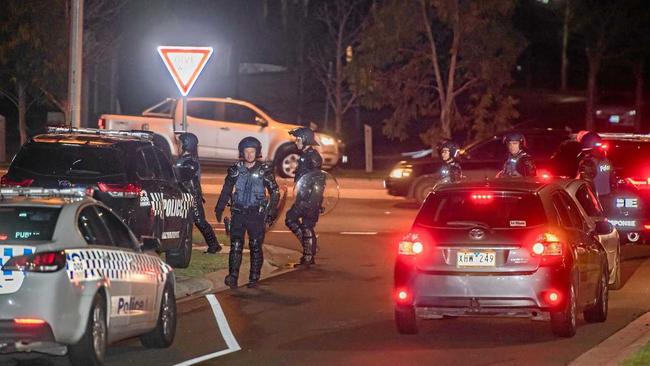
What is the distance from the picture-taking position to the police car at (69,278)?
9.59m

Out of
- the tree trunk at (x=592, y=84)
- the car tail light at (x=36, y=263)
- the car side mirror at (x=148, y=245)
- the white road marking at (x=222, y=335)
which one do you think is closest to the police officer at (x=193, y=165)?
the white road marking at (x=222, y=335)

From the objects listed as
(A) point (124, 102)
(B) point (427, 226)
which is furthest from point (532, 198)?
(A) point (124, 102)

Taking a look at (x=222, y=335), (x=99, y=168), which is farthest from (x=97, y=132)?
(x=222, y=335)

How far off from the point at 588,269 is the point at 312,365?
3.31m

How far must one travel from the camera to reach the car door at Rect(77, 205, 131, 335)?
10.3 m

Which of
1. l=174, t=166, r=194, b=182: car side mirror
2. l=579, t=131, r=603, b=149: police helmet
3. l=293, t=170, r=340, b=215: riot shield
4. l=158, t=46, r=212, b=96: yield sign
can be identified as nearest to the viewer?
l=174, t=166, r=194, b=182: car side mirror

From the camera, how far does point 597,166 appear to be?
19.6 metres

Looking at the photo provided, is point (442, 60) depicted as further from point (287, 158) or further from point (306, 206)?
Result: point (306, 206)

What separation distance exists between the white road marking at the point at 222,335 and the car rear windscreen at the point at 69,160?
191 centimetres

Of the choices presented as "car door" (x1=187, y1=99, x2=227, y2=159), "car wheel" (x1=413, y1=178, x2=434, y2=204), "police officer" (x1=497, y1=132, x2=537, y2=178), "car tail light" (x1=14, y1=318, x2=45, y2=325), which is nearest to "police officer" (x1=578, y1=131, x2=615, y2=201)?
"police officer" (x1=497, y1=132, x2=537, y2=178)

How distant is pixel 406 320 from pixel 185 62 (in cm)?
791

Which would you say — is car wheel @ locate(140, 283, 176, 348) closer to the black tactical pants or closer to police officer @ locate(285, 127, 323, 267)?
the black tactical pants

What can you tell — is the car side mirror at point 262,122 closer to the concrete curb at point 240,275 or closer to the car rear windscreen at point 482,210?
the concrete curb at point 240,275

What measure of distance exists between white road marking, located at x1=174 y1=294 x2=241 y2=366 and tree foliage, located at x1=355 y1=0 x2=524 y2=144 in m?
24.1
